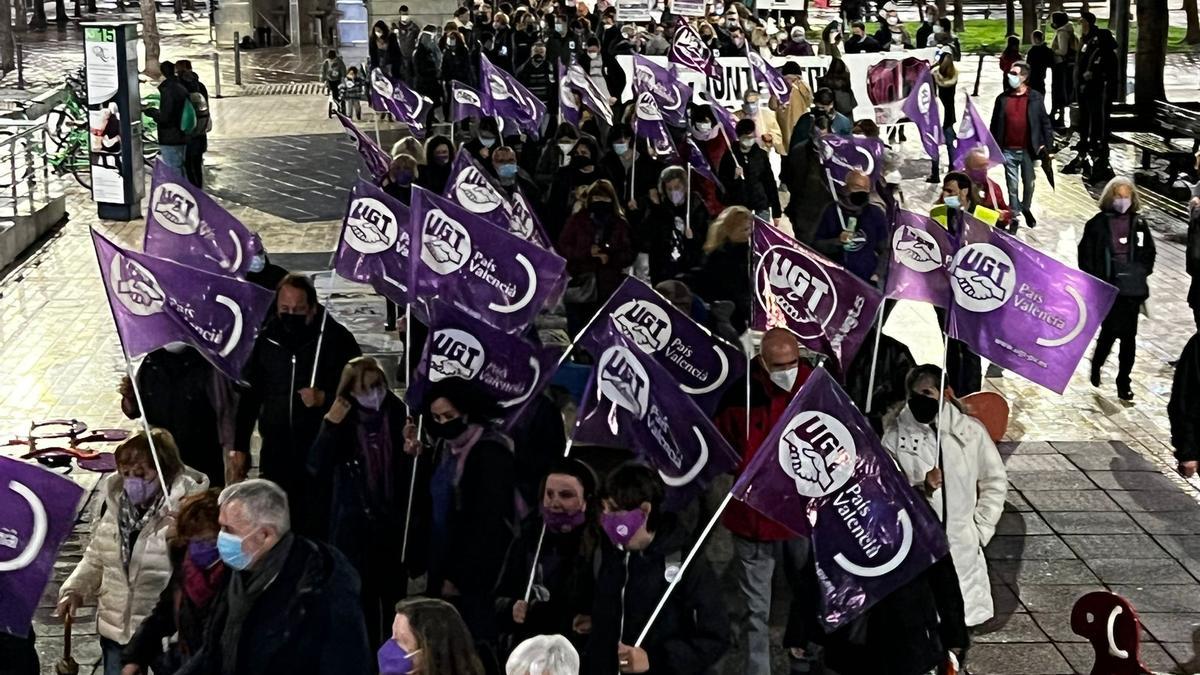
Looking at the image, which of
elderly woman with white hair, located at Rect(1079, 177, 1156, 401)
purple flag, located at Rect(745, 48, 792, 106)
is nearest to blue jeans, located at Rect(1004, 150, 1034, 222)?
purple flag, located at Rect(745, 48, 792, 106)

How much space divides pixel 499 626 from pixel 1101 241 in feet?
22.3

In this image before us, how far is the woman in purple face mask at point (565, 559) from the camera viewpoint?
7066mm

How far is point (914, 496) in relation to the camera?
6.84 metres

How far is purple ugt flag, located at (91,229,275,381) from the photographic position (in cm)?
895

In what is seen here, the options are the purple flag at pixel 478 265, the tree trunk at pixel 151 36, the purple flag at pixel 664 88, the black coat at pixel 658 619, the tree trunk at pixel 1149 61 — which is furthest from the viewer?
the tree trunk at pixel 151 36

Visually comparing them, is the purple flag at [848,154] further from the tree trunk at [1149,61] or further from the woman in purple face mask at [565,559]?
the tree trunk at [1149,61]

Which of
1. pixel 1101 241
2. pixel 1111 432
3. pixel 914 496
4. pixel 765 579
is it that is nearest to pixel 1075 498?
pixel 1111 432

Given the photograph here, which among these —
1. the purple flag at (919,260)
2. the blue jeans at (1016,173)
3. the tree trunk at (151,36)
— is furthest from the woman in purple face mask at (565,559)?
the tree trunk at (151,36)

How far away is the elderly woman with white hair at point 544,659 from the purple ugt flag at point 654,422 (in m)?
2.42

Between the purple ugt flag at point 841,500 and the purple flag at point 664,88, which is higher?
the purple flag at point 664,88

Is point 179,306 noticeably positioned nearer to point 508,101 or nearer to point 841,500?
point 841,500

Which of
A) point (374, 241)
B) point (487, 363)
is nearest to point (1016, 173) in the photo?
point (374, 241)

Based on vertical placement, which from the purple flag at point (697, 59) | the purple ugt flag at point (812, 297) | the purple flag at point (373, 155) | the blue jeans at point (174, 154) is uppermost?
the purple flag at point (697, 59)

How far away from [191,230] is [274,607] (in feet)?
16.4
